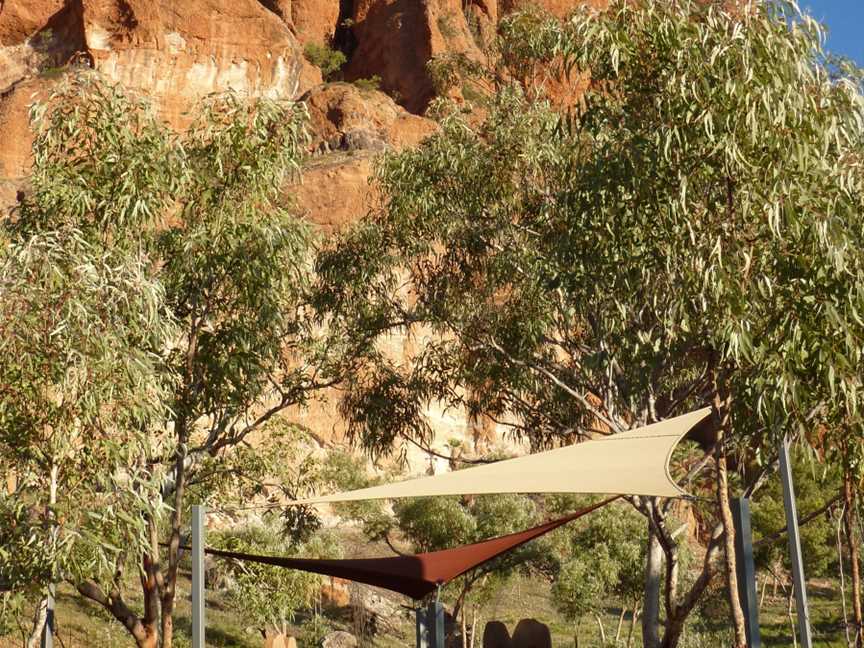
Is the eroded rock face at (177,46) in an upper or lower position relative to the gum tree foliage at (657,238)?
upper

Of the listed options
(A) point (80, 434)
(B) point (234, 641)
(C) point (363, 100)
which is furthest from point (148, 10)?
(A) point (80, 434)

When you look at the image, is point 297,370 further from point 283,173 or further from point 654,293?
point 654,293

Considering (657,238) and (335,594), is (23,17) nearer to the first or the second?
(335,594)

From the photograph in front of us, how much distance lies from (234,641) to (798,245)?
15711mm

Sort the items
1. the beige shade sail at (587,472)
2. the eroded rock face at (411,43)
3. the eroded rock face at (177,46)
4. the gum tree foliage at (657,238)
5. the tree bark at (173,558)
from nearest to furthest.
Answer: the beige shade sail at (587,472)
the gum tree foliage at (657,238)
the tree bark at (173,558)
the eroded rock face at (177,46)
the eroded rock face at (411,43)

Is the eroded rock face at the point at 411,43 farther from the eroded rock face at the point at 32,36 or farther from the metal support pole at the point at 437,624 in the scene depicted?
the metal support pole at the point at 437,624

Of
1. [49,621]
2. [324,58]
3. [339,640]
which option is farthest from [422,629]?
[324,58]

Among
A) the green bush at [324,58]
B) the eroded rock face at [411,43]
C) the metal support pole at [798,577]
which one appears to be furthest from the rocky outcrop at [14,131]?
the metal support pole at [798,577]

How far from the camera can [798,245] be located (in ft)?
23.4

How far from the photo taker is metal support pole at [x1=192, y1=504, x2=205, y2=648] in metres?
5.96

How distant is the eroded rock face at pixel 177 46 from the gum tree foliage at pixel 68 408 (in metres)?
31.2

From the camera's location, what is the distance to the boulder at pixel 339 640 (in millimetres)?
20055

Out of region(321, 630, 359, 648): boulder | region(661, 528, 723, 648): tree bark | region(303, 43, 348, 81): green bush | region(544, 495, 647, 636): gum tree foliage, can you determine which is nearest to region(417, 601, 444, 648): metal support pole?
region(661, 528, 723, 648): tree bark

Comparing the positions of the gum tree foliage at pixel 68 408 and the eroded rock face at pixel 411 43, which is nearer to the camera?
the gum tree foliage at pixel 68 408
